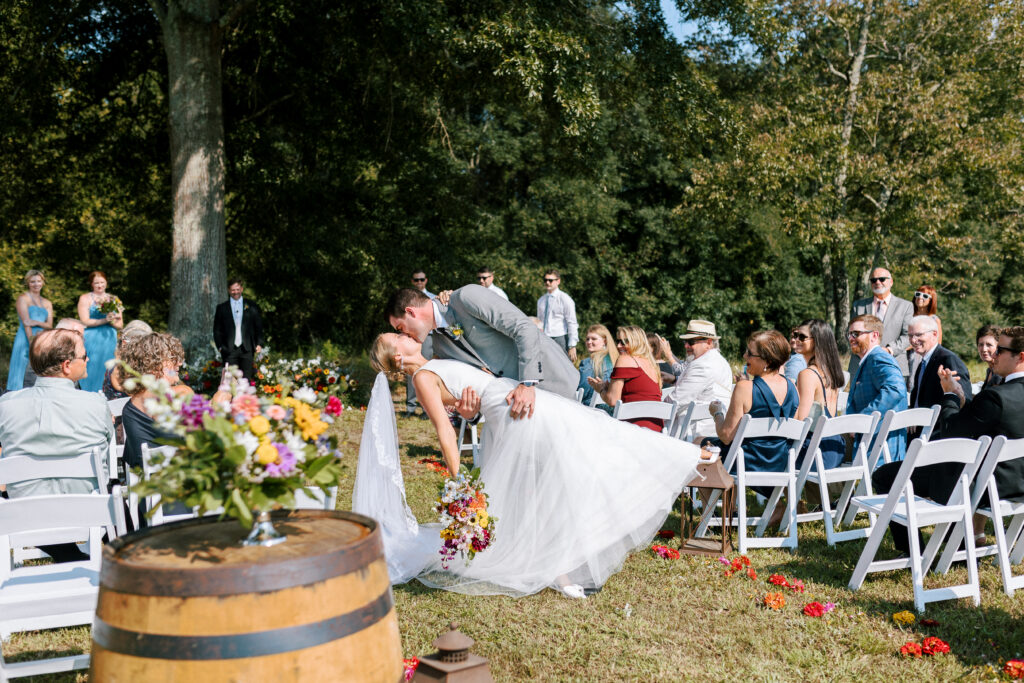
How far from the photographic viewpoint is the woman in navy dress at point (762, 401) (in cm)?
617

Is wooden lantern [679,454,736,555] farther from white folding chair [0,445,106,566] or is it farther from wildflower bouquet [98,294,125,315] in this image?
wildflower bouquet [98,294,125,315]

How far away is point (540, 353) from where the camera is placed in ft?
17.2

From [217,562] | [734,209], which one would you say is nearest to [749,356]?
[217,562]

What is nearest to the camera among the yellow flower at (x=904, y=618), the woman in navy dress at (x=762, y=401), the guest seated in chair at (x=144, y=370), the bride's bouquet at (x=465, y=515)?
the yellow flower at (x=904, y=618)

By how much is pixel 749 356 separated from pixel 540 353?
202cm

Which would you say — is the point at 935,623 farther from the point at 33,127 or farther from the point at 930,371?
the point at 33,127

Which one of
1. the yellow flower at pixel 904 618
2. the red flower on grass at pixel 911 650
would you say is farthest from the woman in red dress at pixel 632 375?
the red flower on grass at pixel 911 650

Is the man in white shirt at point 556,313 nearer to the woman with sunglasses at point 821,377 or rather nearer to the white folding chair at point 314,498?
the woman with sunglasses at point 821,377

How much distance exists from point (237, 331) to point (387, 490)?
8.12m

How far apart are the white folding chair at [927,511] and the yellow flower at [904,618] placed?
22 cm

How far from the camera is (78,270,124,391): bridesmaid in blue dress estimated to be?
33.0ft

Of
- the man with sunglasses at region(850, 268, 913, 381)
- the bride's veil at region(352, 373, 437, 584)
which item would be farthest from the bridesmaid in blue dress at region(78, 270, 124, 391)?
the man with sunglasses at region(850, 268, 913, 381)

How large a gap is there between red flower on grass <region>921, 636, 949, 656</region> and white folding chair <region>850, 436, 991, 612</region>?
603 millimetres

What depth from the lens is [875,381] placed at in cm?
711
